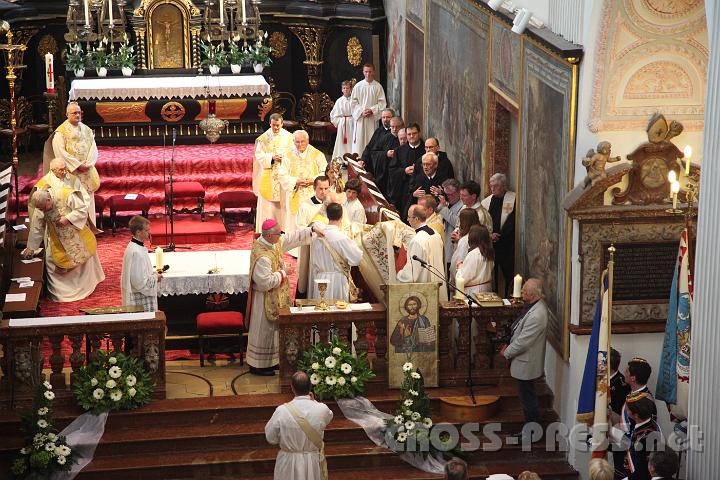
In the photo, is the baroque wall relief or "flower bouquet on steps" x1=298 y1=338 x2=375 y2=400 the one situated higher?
the baroque wall relief

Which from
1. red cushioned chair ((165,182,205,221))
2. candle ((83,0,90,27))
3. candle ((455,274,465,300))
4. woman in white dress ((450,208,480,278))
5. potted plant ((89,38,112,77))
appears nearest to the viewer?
candle ((455,274,465,300))

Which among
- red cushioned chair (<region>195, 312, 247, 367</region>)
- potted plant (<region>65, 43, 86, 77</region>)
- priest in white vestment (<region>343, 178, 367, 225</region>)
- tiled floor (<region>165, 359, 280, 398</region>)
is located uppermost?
potted plant (<region>65, 43, 86, 77</region>)

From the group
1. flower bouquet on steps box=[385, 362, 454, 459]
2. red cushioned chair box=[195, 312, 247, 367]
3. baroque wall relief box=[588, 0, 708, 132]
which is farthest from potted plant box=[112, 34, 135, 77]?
baroque wall relief box=[588, 0, 708, 132]

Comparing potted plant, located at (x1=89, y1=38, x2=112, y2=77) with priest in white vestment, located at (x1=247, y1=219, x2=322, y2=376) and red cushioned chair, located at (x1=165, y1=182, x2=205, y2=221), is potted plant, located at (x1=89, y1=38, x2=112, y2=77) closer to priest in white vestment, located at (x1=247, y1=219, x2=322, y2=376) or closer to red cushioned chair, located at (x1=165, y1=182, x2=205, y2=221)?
red cushioned chair, located at (x1=165, y1=182, x2=205, y2=221)

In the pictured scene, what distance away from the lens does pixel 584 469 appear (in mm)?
11992

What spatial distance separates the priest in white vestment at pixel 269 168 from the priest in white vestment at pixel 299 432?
323 inches

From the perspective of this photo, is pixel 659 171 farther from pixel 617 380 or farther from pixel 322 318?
pixel 322 318

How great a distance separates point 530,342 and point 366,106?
1084 centimetres

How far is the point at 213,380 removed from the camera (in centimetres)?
1352

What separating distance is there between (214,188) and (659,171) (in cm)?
1055

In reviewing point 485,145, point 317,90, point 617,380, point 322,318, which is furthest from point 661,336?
point 317,90

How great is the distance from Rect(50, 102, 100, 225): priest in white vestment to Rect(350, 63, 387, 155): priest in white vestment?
5.27 m

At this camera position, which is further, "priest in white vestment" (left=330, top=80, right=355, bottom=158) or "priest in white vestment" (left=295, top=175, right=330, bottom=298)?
"priest in white vestment" (left=330, top=80, right=355, bottom=158)

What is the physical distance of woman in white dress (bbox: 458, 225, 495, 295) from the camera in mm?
13258
